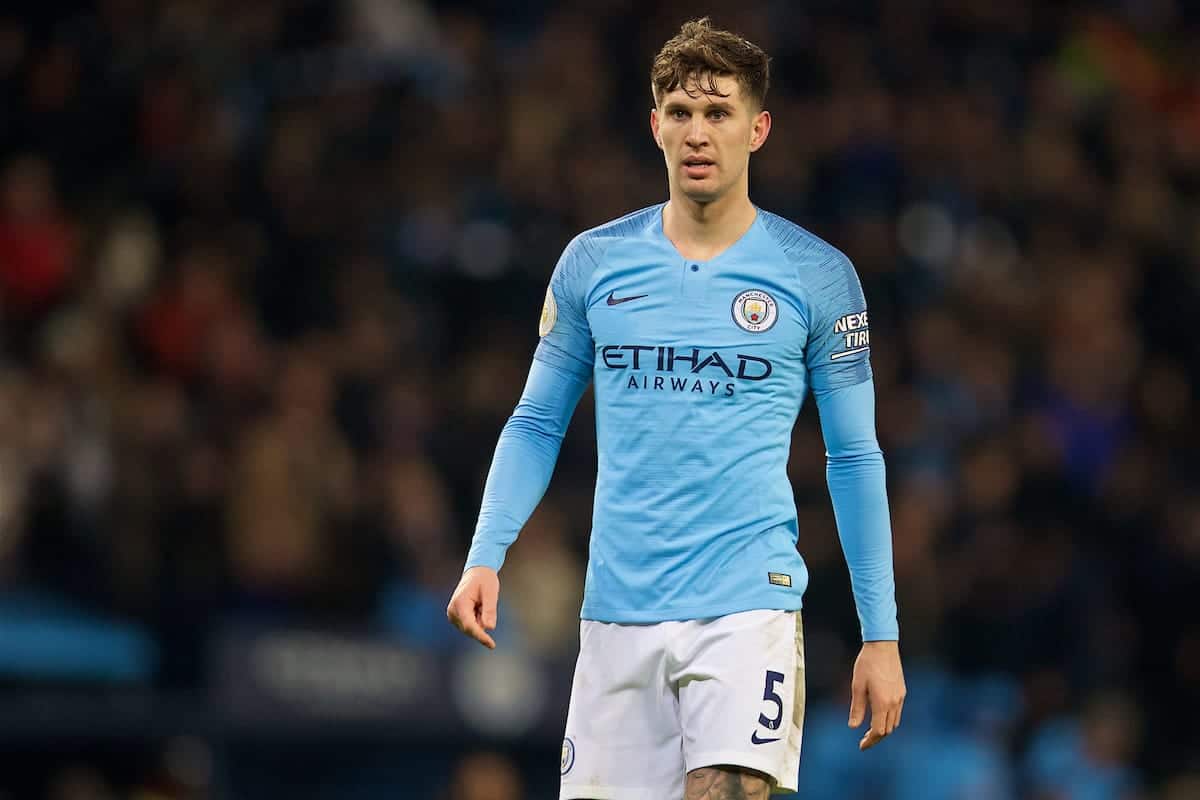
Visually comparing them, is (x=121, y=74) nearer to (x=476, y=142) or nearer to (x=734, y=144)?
(x=476, y=142)

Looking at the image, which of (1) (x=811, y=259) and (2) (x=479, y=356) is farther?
(2) (x=479, y=356)

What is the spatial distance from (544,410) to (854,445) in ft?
2.73

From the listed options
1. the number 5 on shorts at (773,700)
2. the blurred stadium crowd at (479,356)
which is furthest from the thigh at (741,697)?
the blurred stadium crowd at (479,356)

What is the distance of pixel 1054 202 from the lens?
45.8 ft

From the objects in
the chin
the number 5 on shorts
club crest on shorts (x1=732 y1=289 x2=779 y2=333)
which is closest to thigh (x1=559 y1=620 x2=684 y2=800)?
the number 5 on shorts

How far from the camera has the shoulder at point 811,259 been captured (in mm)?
5070

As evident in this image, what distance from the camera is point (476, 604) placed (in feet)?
16.0

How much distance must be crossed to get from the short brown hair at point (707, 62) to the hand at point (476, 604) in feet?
4.29

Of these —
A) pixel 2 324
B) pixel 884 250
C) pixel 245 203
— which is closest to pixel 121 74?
pixel 245 203

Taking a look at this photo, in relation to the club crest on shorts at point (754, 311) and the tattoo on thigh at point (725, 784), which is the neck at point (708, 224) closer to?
the club crest on shorts at point (754, 311)

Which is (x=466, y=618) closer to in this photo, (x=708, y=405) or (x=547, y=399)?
(x=547, y=399)

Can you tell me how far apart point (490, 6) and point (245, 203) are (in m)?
3.78

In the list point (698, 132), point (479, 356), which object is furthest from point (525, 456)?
point (479, 356)

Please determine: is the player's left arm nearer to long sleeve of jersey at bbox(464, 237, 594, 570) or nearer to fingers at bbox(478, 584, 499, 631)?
long sleeve of jersey at bbox(464, 237, 594, 570)
